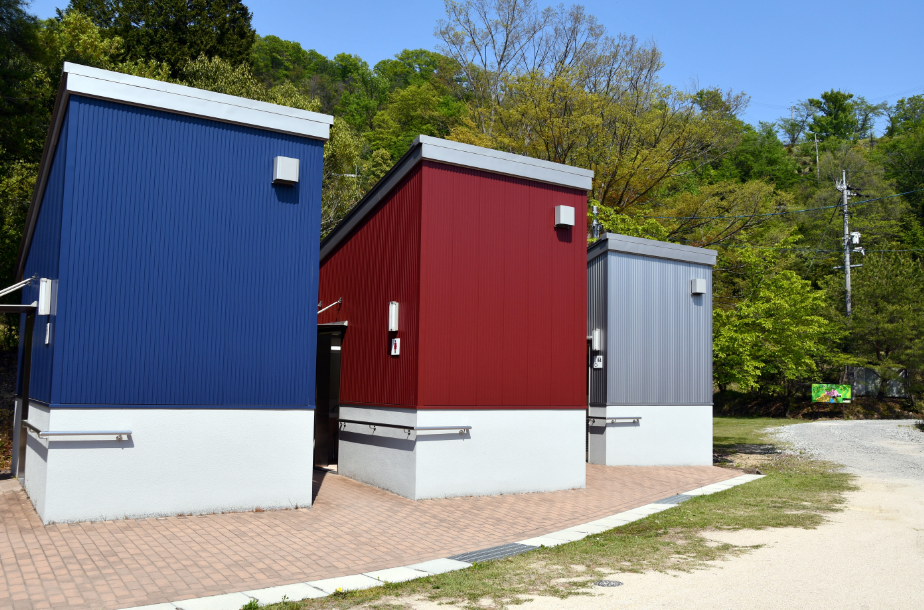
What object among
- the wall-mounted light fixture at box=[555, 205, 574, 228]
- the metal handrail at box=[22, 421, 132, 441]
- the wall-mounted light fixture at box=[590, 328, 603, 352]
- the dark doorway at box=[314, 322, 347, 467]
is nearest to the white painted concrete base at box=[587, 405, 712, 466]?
the wall-mounted light fixture at box=[590, 328, 603, 352]

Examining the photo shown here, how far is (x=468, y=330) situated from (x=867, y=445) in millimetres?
15828

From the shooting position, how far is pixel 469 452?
1026 cm

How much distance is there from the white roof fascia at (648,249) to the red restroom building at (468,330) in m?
2.85

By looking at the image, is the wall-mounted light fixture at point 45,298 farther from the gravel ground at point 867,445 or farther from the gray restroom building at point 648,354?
the gravel ground at point 867,445

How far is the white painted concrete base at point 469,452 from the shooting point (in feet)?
32.6

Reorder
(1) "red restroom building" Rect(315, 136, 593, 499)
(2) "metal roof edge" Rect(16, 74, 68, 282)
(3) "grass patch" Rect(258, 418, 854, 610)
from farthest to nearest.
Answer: (1) "red restroom building" Rect(315, 136, 593, 499) < (2) "metal roof edge" Rect(16, 74, 68, 282) < (3) "grass patch" Rect(258, 418, 854, 610)

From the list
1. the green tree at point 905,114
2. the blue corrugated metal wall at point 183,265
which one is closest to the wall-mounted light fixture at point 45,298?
the blue corrugated metal wall at point 183,265

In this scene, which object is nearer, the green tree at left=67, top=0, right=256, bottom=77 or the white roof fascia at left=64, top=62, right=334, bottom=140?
the white roof fascia at left=64, top=62, right=334, bottom=140

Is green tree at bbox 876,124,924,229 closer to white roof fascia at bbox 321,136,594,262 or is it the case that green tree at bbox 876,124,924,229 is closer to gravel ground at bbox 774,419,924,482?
gravel ground at bbox 774,419,924,482

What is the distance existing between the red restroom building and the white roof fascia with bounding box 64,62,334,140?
1755mm

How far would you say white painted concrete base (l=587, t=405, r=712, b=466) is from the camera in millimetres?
14352

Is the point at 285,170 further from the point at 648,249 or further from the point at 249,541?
the point at 648,249

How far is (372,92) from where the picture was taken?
4706 cm

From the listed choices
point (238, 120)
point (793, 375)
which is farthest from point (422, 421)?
point (793, 375)
